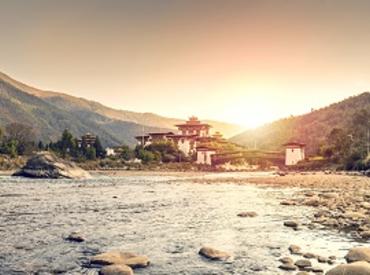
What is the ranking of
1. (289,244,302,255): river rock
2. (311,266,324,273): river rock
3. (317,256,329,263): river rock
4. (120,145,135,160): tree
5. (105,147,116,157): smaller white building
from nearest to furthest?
1. (311,266,324,273): river rock
2. (317,256,329,263): river rock
3. (289,244,302,255): river rock
4. (120,145,135,160): tree
5. (105,147,116,157): smaller white building

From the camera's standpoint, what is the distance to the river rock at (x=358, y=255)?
13.9 meters

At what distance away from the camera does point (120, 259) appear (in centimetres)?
1415

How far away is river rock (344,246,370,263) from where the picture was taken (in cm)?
1395

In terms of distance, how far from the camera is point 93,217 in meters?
25.0

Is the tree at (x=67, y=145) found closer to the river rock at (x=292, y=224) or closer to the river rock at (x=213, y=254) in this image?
the river rock at (x=292, y=224)

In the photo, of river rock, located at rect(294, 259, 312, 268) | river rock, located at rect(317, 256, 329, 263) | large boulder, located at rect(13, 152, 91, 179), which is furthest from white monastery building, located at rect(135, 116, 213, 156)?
river rock, located at rect(294, 259, 312, 268)

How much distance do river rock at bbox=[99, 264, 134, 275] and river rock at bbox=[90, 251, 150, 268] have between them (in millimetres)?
716

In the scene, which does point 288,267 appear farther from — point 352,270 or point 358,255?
point 358,255

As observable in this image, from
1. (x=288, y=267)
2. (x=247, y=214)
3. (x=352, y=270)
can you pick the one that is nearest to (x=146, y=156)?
(x=247, y=214)

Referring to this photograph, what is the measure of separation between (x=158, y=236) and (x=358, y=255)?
27.8 ft

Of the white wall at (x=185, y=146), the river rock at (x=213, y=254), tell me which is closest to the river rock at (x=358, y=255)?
the river rock at (x=213, y=254)

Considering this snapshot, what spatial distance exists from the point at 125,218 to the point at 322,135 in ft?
547

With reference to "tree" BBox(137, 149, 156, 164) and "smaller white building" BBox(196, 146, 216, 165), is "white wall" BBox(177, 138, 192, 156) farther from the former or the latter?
"tree" BBox(137, 149, 156, 164)

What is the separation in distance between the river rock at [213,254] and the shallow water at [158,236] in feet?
1.23
